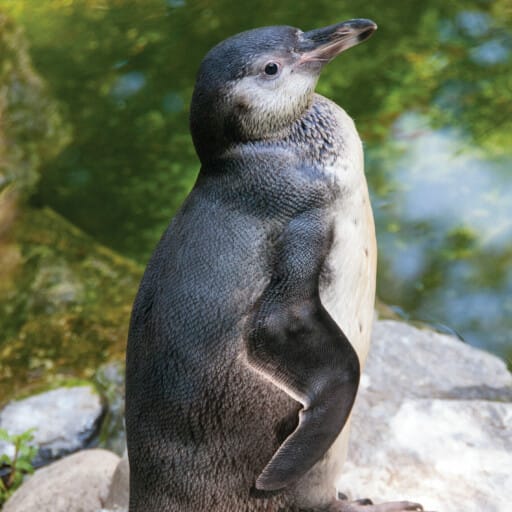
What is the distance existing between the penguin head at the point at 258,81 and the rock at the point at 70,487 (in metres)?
1.24

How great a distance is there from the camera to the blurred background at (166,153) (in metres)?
3.94

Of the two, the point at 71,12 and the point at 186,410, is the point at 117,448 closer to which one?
the point at 186,410

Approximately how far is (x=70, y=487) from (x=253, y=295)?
1247mm

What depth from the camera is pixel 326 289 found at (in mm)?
1681

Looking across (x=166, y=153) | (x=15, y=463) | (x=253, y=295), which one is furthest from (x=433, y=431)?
(x=166, y=153)

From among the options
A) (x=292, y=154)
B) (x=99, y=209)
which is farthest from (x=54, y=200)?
(x=292, y=154)

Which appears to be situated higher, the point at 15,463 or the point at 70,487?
the point at 70,487

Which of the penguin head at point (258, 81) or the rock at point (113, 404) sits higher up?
the penguin head at point (258, 81)

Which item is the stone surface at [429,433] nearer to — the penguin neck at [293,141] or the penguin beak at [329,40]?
the penguin neck at [293,141]

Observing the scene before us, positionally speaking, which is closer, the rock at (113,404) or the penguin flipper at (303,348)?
the penguin flipper at (303,348)

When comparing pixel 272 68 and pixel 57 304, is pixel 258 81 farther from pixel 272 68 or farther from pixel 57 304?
pixel 57 304

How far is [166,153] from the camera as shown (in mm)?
5137

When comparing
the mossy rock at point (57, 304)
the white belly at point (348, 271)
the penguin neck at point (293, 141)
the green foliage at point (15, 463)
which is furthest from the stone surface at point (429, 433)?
the mossy rock at point (57, 304)

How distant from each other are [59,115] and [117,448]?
9.52 ft
